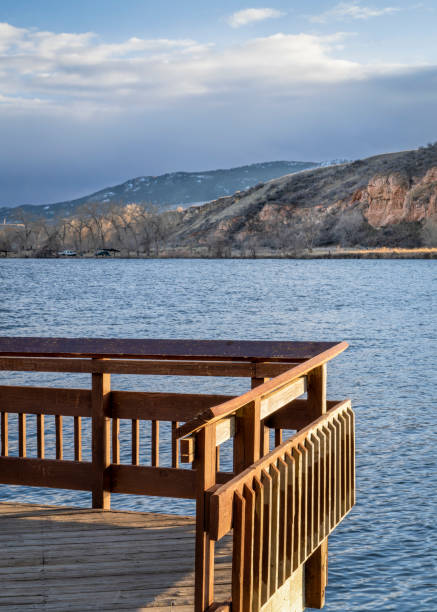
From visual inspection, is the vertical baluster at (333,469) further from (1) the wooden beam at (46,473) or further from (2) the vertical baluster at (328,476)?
(1) the wooden beam at (46,473)

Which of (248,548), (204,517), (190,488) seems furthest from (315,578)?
(204,517)

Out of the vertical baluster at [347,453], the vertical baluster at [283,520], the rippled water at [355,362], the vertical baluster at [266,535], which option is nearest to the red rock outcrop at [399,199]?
the rippled water at [355,362]

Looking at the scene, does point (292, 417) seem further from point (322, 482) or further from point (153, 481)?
point (153, 481)

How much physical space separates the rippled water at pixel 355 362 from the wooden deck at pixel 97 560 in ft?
11.9

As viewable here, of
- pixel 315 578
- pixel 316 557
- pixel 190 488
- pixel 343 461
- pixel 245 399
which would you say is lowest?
pixel 315 578

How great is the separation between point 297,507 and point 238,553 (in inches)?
37.4

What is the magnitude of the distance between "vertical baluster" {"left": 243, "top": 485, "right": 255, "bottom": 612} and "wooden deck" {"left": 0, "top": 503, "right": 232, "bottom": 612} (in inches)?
22.7

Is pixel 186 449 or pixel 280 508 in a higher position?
pixel 186 449

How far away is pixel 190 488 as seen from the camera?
245 inches

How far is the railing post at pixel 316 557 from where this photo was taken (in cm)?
592

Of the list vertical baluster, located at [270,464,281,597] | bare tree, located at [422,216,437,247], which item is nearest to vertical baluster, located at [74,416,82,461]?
vertical baluster, located at [270,464,281,597]

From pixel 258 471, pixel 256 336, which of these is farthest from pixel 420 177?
pixel 258 471

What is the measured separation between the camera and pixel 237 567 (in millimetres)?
4137

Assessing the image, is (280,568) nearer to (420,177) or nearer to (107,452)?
(107,452)
